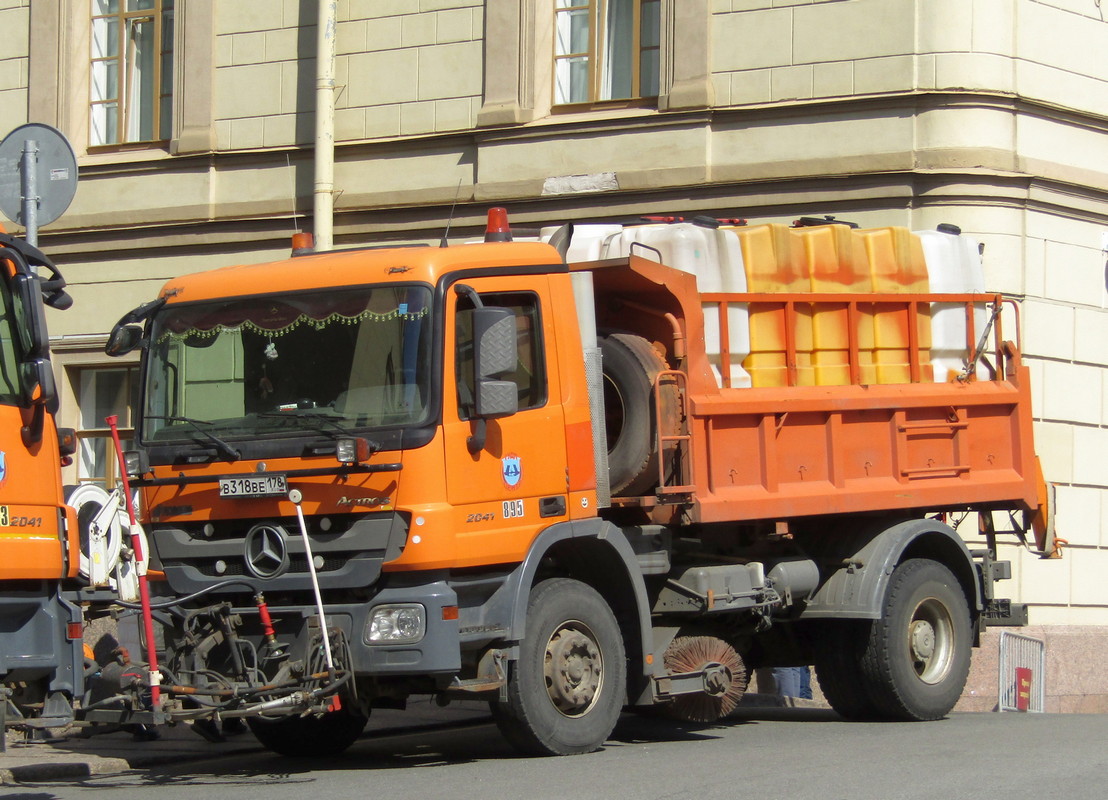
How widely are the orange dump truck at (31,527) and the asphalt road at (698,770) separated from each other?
41.6 inches

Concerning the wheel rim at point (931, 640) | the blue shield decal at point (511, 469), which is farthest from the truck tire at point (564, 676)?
the wheel rim at point (931, 640)

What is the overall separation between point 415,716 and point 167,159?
7.62 m

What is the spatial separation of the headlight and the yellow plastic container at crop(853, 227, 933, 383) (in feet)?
13.3

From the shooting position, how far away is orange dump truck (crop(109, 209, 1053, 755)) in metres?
8.38

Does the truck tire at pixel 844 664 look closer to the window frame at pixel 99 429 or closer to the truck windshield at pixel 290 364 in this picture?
the truck windshield at pixel 290 364

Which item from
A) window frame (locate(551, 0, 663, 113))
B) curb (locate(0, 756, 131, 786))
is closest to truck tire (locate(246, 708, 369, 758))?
curb (locate(0, 756, 131, 786))

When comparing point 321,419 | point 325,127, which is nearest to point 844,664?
point 321,419

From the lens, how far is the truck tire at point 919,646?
10.9 meters

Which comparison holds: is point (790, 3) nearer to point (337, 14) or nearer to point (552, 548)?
point (337, 14)

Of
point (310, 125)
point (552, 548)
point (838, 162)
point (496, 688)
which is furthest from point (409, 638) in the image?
point (310, 125)

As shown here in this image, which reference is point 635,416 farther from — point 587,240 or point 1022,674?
point 1022,674

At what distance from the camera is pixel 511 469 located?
876cm

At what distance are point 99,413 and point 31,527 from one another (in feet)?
37.0

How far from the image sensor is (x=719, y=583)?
32.5 ft
